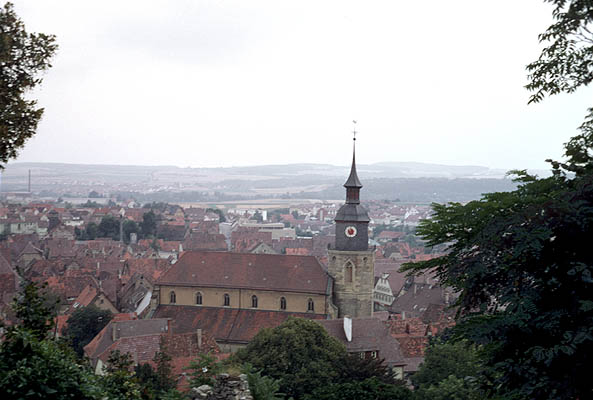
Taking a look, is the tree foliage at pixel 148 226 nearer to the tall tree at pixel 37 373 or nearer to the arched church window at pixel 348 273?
the arched church window at pixel 348 273

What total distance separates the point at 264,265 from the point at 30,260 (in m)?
54.9

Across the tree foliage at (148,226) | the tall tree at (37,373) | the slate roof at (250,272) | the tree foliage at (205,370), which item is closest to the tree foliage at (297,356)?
the tree foliage at (205,370)

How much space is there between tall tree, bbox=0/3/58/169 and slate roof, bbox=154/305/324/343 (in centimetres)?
3068

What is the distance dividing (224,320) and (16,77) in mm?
32714

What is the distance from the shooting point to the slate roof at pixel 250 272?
142 ft

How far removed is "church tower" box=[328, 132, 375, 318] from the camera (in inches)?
1694

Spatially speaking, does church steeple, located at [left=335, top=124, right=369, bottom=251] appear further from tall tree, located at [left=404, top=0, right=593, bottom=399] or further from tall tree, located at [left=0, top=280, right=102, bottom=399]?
tall tree, located at [left=0, top=280, right=102, bottom=399]

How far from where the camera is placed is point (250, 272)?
1761 inches

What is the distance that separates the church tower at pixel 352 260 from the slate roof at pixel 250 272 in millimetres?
1357

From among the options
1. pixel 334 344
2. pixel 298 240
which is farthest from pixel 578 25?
pixel 298 240

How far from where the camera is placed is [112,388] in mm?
12648

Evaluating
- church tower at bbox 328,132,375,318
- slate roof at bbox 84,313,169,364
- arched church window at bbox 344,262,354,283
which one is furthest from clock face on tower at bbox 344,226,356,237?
slate roof at bbox 84,313,169,364

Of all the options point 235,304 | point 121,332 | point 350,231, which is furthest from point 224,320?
point 350,231

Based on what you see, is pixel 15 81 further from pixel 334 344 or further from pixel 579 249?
pixel 334 344
